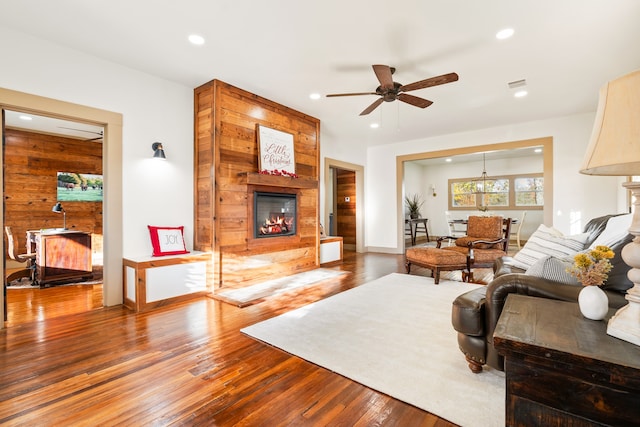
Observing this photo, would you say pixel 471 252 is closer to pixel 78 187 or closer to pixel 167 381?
pixel 167 381

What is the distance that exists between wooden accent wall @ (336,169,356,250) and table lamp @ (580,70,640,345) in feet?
22.0

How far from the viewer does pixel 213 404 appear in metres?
1.64

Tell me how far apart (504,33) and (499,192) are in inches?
307

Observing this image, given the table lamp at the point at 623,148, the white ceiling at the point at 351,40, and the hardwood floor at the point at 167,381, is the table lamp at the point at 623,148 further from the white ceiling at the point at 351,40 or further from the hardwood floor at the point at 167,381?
the white ceiling at the point at 351,40

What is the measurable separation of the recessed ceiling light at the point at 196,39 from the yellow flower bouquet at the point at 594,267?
11.1 ft

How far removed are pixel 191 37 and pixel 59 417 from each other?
10.1ft

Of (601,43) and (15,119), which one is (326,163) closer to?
(601,43)

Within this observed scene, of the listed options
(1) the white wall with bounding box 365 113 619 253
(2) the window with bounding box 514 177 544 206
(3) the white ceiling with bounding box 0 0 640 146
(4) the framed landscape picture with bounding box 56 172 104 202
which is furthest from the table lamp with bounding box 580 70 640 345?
(2) the window with bounding box 514 177 544 206

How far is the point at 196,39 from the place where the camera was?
2.94 metres

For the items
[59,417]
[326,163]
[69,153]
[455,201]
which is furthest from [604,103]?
[455,201]

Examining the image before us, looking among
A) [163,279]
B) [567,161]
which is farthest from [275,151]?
[567,161]

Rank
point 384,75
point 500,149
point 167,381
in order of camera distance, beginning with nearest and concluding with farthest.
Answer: point 167,381
point 384,75
point 500,149

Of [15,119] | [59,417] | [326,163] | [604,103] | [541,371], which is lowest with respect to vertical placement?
[59,417]

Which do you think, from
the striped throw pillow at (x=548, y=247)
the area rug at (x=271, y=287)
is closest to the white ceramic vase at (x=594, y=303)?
the striped throw pillow at (x=548, y=247)
